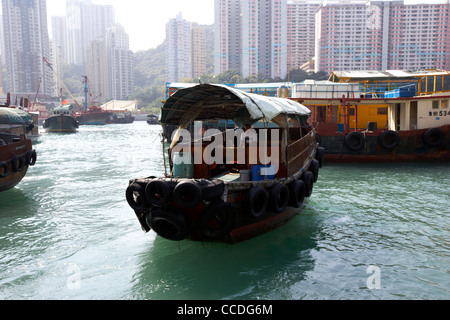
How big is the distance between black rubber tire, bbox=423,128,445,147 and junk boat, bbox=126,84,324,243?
9.82m

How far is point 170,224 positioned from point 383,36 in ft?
298

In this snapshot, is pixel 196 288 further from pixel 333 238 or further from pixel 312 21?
pixel 312 21

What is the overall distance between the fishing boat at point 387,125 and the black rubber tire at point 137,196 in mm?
12094

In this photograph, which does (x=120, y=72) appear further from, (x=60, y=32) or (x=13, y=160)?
(x=13, y=160)

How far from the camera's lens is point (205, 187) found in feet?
18.6

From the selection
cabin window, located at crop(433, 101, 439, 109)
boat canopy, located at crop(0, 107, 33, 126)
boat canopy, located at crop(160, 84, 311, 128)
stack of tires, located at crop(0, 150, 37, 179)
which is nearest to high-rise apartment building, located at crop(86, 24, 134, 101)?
boat canopy, located at crop(0, 107, 33, 126)

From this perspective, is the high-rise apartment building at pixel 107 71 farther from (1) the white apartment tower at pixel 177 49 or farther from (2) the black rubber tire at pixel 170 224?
(2) the black rubber tire at pixel 170 224

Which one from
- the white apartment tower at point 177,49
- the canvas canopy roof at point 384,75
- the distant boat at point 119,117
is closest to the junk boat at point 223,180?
the canvas canopy roof at point 384,75

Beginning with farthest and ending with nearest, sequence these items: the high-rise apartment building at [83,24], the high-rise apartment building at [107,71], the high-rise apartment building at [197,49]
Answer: the high-rise apartment building at [83,24], the high-rise apartment building at [197,49], the high-rise apartment building at [107,71]

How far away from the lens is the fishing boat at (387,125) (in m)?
16.3

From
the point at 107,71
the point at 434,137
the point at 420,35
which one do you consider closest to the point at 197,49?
the point at 107,71

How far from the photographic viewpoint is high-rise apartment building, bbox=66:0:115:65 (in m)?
166
